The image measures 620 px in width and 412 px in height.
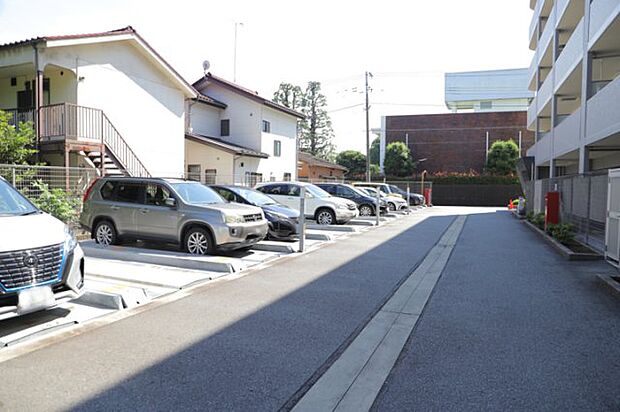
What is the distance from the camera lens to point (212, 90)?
28891mm

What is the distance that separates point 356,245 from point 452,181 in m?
31.1

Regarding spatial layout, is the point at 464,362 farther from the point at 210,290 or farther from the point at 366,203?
the point at 366,203

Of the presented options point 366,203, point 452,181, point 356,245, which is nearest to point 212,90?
point 366,203

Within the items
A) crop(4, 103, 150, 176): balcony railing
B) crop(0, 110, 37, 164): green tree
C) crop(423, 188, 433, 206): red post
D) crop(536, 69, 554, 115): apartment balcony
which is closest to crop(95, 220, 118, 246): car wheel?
Result: crop(0, 110, 37, 164): green tree

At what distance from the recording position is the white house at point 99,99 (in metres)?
15.7

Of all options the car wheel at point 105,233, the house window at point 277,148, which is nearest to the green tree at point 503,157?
the house window at point 277,148

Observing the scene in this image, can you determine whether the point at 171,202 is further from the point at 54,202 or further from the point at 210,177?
the point at 210,177

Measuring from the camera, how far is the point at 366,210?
21.7 meters

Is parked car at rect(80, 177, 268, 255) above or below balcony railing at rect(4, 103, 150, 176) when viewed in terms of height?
below

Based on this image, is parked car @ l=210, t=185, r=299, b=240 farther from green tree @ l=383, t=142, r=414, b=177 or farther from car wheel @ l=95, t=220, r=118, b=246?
green tree @ l=383, t=142, r=414, b=177

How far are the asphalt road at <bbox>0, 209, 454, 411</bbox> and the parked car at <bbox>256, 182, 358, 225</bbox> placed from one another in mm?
8775

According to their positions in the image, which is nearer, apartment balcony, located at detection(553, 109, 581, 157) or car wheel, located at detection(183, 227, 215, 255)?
→ car wheel, located at detection(183, 227, 215, 255)

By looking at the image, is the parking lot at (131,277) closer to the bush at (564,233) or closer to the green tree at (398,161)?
the bush at (564,233)

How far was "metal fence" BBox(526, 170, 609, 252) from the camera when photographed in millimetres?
10750
